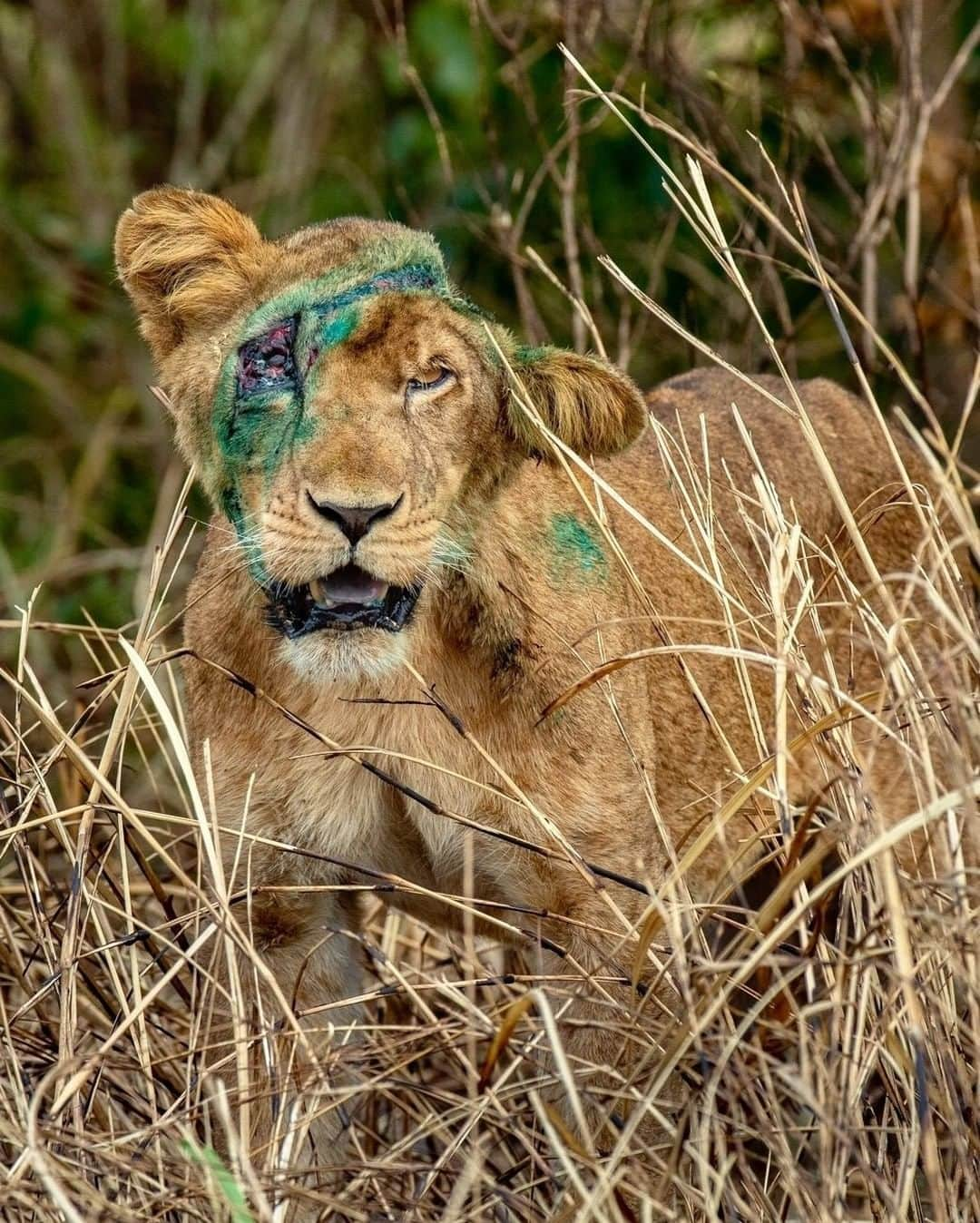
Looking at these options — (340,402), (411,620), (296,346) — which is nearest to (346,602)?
(411,620)

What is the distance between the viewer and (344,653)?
11.9ft

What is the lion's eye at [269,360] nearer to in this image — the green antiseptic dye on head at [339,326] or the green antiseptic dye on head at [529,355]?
the green antiseptic dye on head at [339,326]

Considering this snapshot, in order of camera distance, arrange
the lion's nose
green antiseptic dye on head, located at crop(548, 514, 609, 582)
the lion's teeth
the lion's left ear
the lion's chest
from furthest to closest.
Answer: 1. green antiseptic dye on head, located at crop(548, 514, 609, 582)
2. the lion's chest
3. the lion's left ear
4. the lion's teeth
5. the lion's nose

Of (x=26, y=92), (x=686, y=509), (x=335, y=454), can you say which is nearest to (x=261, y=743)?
(x=335, y=454)

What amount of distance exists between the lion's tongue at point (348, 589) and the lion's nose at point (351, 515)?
7.7 inches

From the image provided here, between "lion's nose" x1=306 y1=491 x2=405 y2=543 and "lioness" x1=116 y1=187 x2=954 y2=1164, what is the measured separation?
11cm

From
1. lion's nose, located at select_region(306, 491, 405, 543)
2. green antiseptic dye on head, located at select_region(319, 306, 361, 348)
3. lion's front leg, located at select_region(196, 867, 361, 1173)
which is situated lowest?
lion's front leg, located at select_region(196, 867, 361, 1173)

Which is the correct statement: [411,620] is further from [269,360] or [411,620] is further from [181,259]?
[181,259]

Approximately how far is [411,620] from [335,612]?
0.20 meters


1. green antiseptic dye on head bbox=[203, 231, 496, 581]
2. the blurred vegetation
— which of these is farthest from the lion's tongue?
the blurred vegetation

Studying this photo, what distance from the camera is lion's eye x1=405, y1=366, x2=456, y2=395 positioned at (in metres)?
3.72

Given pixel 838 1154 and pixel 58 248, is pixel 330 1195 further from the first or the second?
pixel 58 248

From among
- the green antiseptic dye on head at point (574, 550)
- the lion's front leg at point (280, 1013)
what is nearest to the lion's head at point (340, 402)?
the green antiseptic dye on head at point (574, 550)

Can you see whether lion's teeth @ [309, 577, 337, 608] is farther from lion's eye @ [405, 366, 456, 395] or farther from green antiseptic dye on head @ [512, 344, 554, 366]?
green antiseptic dye on head @ [512, 344, 554, 366]
